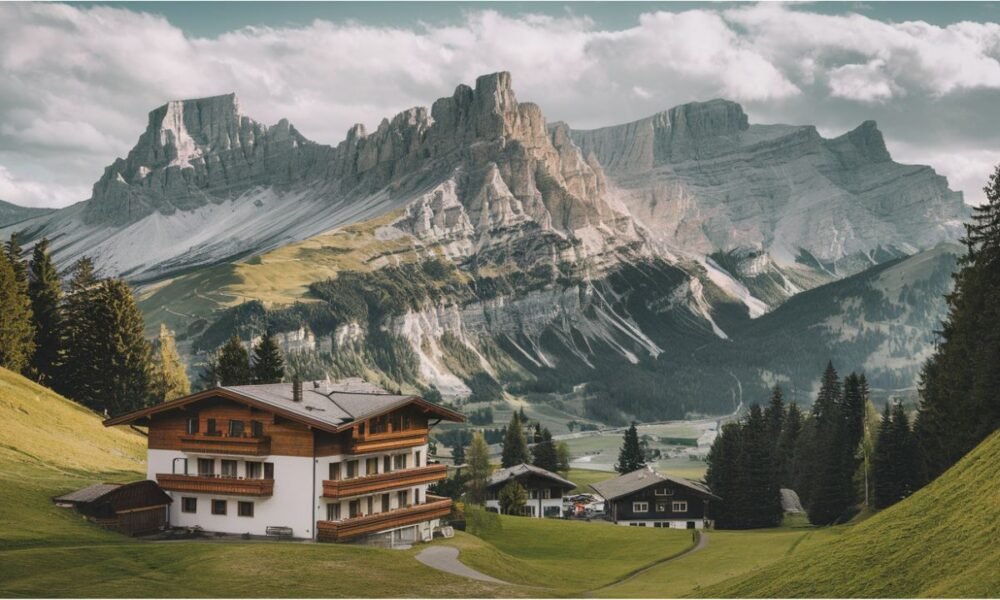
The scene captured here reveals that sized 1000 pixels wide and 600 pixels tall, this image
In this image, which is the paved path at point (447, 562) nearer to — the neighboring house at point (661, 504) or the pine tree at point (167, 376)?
the neighboring house at point (661, 504)

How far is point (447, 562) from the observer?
209 ft

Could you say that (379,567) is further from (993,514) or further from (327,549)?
(993,514)

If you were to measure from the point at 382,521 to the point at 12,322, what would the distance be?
54.3 m

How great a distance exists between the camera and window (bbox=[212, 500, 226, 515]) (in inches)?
2694

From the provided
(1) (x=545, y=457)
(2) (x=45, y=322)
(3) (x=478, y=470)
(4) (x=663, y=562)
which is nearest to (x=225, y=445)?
(4) (x=663, y=562)

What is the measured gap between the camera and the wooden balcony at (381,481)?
66.3 metres

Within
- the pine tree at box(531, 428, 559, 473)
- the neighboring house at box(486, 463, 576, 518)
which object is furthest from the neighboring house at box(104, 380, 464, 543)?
the pine tree at box(531, 428, 559, 473)

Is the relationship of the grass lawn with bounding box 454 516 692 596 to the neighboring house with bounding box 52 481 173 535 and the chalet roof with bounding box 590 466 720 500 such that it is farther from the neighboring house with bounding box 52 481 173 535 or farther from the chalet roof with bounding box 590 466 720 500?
the chalet roof with bounding box 590 466 720 500

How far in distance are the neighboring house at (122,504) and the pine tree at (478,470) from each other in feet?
231

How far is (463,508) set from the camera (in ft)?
286

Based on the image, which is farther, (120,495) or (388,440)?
(388,440)

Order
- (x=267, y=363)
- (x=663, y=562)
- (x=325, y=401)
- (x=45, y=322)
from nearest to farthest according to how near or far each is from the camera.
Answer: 1. (x=325, y=401)
2. (x=663, y=562)
3. (x=45, y=322)
4. (x=267, y=363)

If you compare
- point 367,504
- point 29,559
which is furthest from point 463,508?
point 29,559

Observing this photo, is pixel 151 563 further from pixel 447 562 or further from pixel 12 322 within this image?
pixel 12 322
